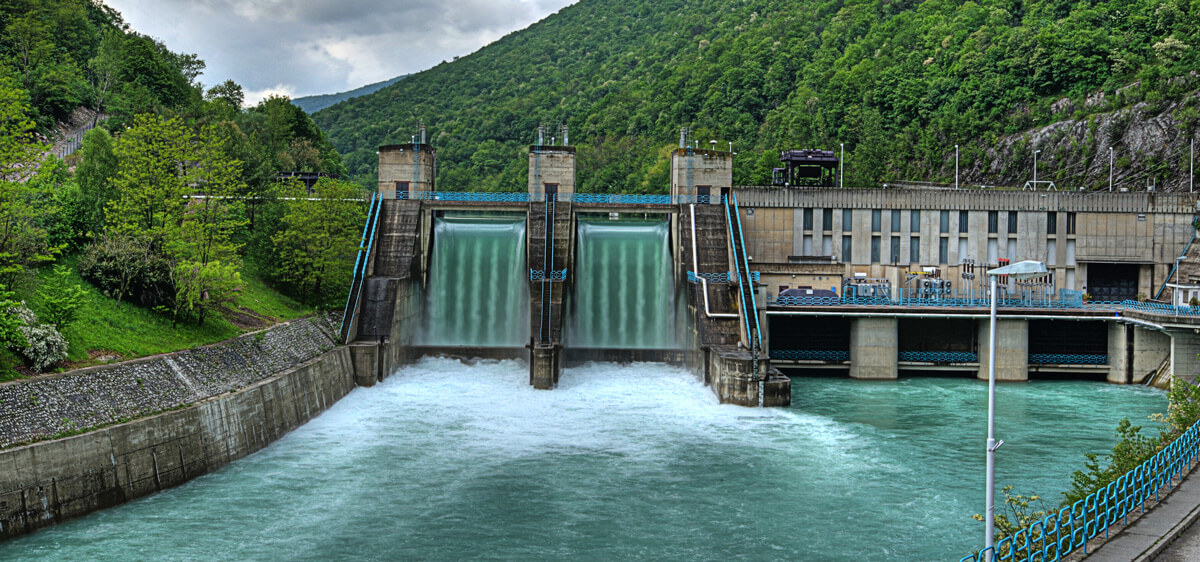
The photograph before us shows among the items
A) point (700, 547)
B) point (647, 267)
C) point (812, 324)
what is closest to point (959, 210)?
point (812, 324)

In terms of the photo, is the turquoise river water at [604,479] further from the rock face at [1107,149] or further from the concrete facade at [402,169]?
the rock face at [1107,149]

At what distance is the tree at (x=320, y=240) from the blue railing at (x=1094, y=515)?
3750 cm

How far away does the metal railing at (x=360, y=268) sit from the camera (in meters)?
43.2

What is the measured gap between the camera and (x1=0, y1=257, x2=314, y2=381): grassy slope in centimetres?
2792

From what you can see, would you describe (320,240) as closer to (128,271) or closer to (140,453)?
(128,271)

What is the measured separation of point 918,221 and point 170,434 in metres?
44.0

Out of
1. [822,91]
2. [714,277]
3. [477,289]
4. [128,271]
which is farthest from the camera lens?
[822,91]

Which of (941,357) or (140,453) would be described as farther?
(941,357)

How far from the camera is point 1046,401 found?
4353cm

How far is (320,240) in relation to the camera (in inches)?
1902

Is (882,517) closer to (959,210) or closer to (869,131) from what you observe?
(959,210)

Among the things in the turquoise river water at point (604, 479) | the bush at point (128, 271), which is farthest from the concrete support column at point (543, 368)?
the bush at point (128, 271)

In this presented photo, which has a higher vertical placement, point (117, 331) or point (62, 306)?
point (62, 306)

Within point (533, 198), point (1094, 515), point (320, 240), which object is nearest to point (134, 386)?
point (320, 240)
